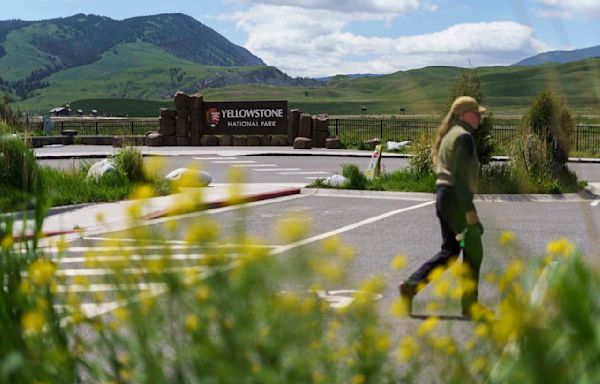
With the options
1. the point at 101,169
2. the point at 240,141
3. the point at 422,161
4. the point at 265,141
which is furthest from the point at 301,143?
the point at 101,169

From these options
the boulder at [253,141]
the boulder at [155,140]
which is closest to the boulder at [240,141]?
the boulder at [253,141]

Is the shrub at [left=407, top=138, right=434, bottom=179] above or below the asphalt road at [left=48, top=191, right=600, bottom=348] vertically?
above

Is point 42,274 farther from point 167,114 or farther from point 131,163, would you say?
point 167,114

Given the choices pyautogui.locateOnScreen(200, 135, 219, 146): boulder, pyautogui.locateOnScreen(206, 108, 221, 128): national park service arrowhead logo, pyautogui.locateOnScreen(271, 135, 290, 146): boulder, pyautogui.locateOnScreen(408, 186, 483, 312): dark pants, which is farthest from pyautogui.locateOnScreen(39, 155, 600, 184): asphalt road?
pyautogui.locateOnScreen(408, 186, 483, 312): dark pants

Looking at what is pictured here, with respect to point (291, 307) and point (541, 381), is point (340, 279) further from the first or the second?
point (541, 381)

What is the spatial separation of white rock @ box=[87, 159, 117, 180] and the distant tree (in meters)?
7.74

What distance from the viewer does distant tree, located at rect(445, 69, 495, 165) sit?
803 inches

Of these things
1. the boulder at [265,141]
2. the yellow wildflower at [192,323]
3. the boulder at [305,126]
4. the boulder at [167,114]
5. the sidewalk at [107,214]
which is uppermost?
the boulder at [167,114]

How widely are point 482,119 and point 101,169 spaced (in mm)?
8880

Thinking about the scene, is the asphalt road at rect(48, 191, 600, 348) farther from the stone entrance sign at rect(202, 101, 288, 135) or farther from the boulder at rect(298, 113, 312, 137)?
the stone entrance sign at rect(202, 101, 288, 135)

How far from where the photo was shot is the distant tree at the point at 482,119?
20391 millimetres

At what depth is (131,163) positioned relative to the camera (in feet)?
68.4

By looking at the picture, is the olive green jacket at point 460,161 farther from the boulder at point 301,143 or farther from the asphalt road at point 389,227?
the boulder at point 301,143

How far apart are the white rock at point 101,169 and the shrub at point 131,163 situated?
0.15m
